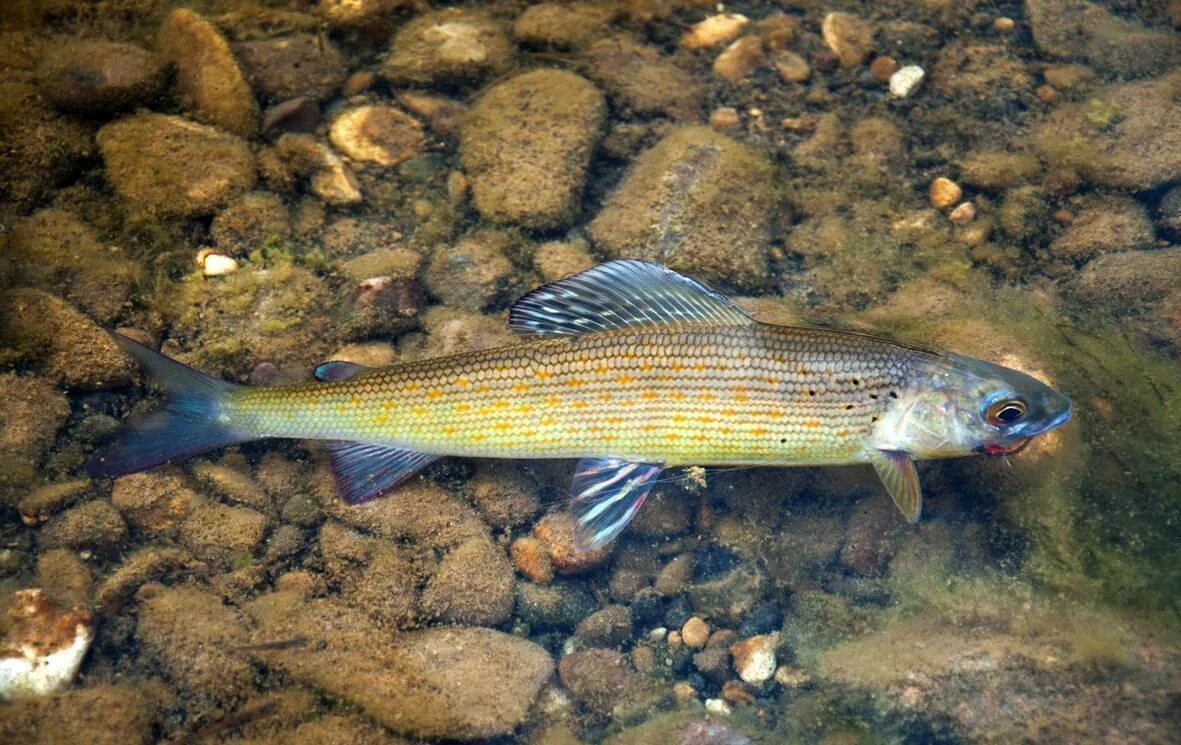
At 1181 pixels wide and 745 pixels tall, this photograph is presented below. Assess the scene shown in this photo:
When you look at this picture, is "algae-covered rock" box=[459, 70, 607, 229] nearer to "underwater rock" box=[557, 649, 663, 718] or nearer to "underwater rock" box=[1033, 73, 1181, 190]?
"underwater rock" box=[557, 649, 663, 718]

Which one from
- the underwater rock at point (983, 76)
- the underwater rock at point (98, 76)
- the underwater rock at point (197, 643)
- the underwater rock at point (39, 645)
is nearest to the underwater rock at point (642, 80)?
the underwater rock at point (983, 76)

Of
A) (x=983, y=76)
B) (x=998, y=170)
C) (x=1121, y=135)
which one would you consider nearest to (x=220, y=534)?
(x=998, y=170)

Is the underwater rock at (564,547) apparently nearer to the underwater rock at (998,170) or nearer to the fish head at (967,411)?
the fish head at (967,411)

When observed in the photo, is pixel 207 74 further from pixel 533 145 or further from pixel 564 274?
pixel 564 274

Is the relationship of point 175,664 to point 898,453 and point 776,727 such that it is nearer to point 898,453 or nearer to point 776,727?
point 776,727

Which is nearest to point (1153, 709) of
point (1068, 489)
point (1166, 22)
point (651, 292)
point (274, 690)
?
point (1068, 489)

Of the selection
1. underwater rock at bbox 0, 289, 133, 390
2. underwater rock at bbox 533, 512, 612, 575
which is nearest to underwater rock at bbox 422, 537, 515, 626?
underwater rock at bbox 533, 512, 612, 575

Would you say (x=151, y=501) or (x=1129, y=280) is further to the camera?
(x=1129, y=280)
